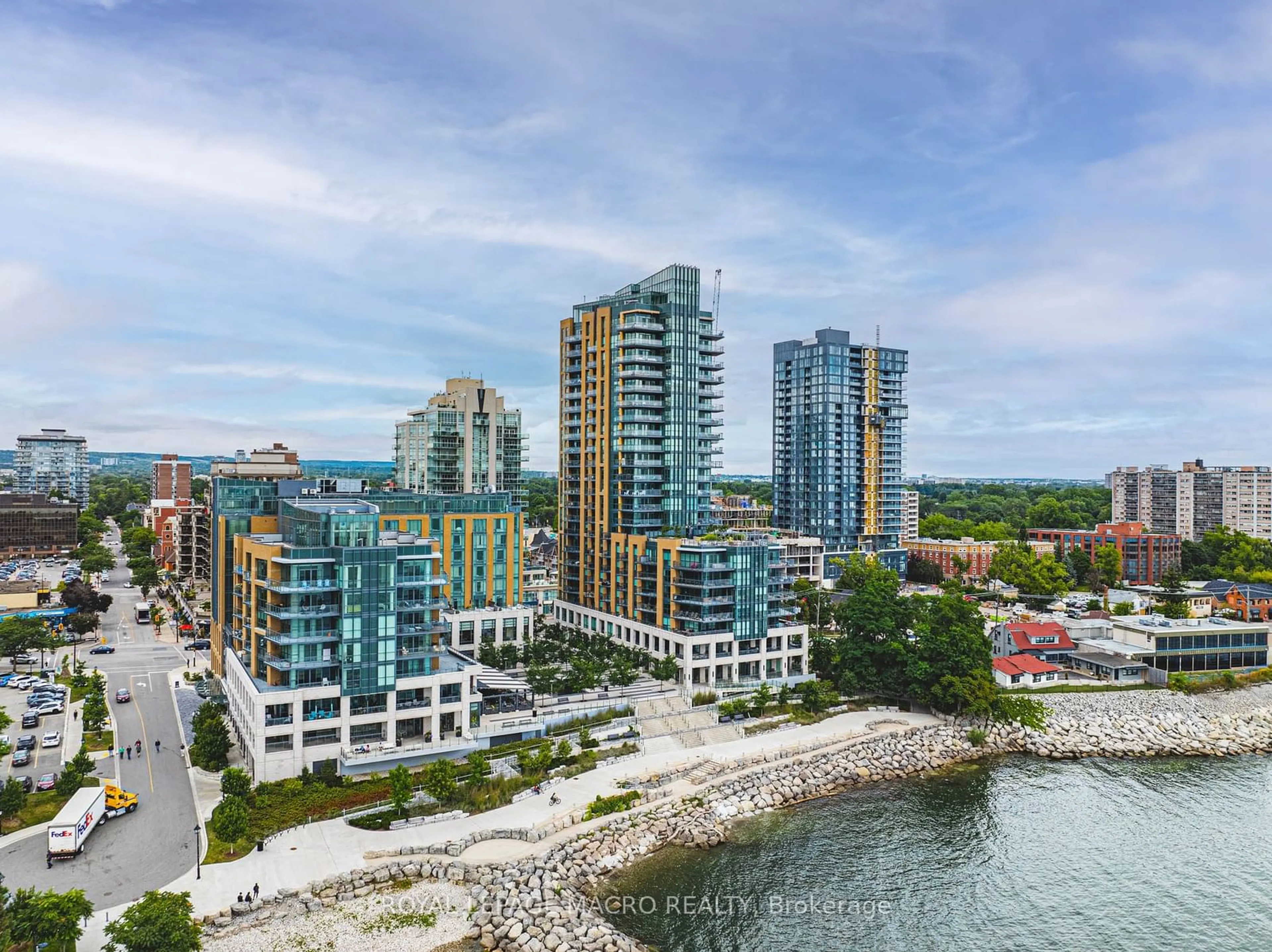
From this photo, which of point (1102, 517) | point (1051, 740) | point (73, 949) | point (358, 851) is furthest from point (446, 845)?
point (1102, 517)

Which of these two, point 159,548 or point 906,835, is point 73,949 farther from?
point 159,548

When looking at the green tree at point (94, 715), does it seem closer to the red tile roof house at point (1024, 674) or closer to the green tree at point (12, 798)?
the green tree at point (12, 798)

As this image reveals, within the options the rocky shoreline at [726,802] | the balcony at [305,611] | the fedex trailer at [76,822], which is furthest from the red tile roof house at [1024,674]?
the fedex trailer at [76,822]

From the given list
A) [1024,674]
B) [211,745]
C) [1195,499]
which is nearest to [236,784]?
[211,745]

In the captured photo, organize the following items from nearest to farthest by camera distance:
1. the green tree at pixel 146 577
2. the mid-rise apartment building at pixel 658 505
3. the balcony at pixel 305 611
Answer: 1. the balcony at pixel 305 611
2. the mid-rise apartment building at pixel 658 505
3. the green tree at pixel 146 577

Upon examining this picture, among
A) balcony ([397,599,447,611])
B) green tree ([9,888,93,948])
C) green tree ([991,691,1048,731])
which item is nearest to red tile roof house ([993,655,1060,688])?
green tree ([991,691,1048,731])

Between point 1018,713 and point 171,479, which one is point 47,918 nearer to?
point 1018,713

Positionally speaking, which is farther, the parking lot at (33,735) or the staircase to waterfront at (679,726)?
the staircase to waterfront at (679,726)
